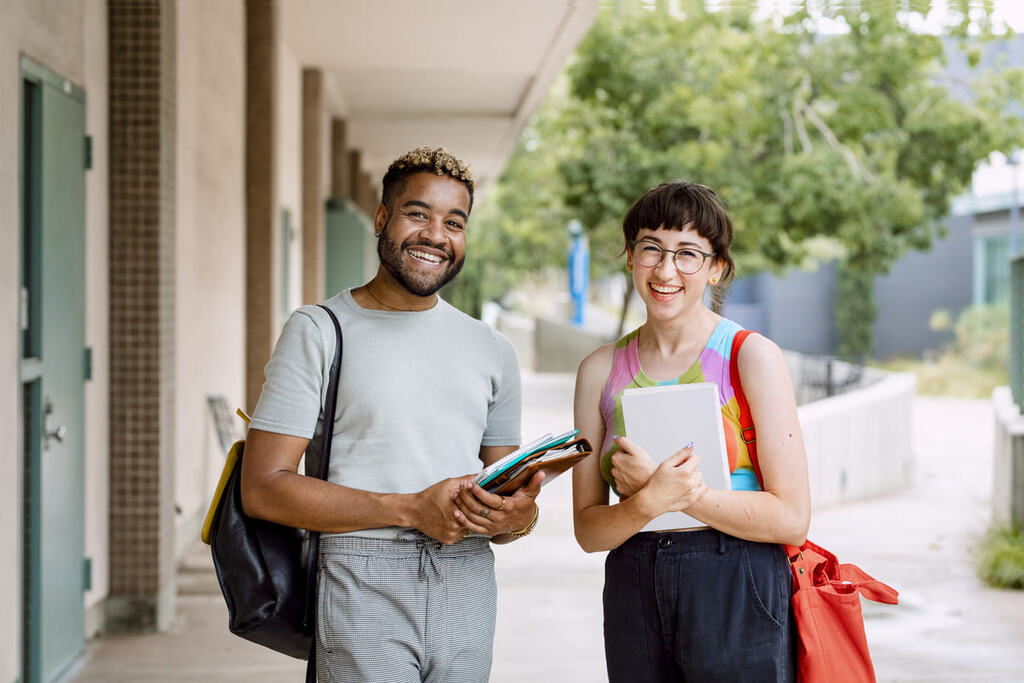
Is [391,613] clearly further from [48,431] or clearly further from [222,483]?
[48,431]

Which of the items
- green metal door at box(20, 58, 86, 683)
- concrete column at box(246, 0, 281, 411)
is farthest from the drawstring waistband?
concrete column at box(246, 0, 281, 411)

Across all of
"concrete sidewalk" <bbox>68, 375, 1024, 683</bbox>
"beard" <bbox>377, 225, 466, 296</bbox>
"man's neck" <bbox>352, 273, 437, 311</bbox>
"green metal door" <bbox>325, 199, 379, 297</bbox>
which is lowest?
"concrete sidewalk" <bbox>68, 375, 1024, 683</bbox>

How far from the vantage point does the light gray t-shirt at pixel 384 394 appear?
7.06ft

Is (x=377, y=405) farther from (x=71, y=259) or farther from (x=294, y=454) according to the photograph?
(x=71, y=259)

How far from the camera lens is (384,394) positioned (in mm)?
2186

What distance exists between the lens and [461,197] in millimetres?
2293

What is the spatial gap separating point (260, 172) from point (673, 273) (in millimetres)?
7256

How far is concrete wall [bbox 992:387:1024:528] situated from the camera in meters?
7.54

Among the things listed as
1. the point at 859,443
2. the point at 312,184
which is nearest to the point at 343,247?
the point at 312,184

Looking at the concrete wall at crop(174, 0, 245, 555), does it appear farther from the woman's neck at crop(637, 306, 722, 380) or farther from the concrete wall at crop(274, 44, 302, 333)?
the woman's neck at crop(637, 306, 722, 380)

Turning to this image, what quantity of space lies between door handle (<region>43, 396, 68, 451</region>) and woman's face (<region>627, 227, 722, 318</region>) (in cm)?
Answer: 290

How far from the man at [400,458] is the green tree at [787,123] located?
1177 centimetres

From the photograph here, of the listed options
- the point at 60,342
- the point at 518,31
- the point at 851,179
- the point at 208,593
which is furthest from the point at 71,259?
the point at 851,179

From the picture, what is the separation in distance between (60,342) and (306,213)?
25.0ft
